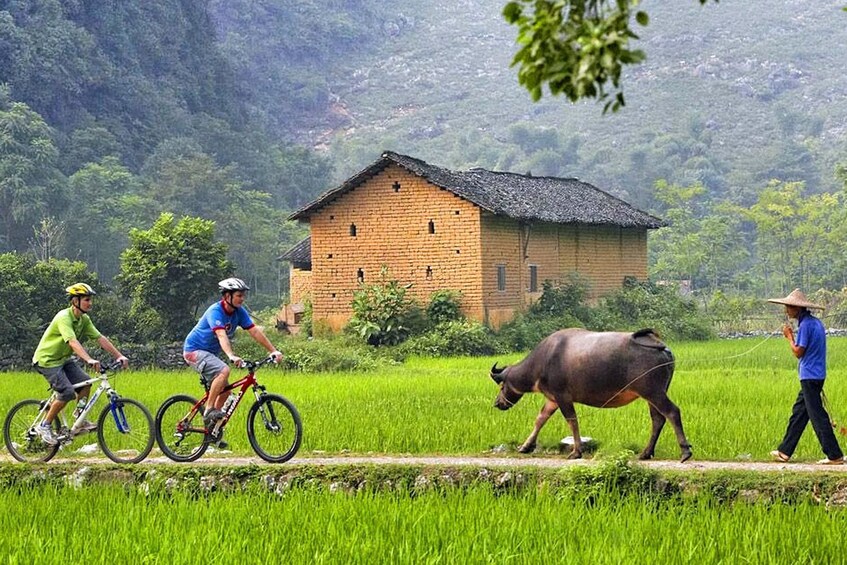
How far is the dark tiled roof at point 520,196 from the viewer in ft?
110

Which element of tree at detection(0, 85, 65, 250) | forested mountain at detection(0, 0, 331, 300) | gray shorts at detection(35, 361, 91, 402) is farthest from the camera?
forested mountain at detection(0, 0, 331, 300)

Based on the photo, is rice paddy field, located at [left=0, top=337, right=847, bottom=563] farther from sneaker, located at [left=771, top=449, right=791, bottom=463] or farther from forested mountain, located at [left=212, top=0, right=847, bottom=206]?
forested mountain, located at [left=212, top=0, right=847, bottom=206]

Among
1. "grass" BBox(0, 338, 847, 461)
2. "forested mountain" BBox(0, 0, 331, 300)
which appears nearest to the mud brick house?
"grass" BBox(0, 338, 847, 461)

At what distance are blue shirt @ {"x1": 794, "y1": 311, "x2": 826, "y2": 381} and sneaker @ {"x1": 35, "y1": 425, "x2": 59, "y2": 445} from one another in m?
6.13

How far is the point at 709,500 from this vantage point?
9.90 meters

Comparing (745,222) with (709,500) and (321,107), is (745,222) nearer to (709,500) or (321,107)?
(321,107)

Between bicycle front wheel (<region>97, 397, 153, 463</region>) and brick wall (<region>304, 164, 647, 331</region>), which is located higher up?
brick wall (<region>304, 164, 647, 331</region>)

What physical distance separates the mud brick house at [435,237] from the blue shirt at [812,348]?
856 inches

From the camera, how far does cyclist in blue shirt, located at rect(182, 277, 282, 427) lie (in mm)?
11562

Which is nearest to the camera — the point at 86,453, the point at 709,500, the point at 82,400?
the point at 709,500

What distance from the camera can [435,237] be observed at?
33.9m

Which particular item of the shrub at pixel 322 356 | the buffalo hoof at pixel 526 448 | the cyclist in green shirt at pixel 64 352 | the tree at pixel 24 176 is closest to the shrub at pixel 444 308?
the shrub at pixel 322 356

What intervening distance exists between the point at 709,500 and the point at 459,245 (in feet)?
78.0

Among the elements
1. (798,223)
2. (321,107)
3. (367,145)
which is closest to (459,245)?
(798,223)
